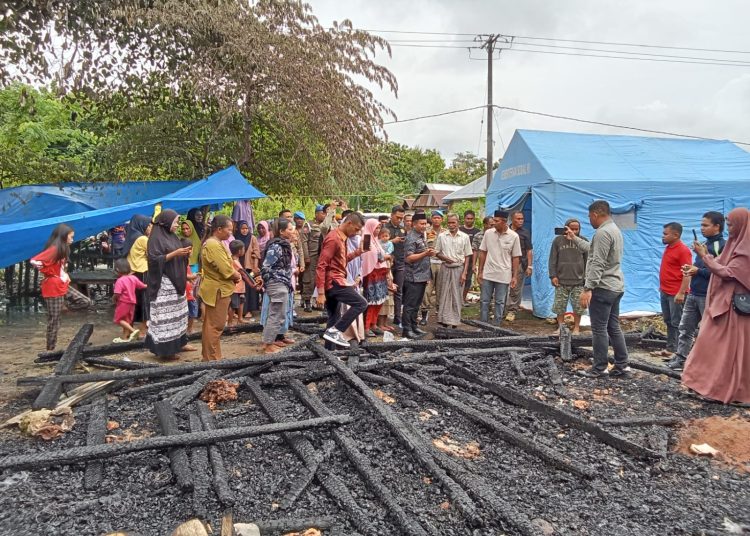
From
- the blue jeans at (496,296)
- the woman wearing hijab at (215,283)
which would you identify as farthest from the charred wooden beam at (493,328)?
the woman wearing hijab at (215,283)

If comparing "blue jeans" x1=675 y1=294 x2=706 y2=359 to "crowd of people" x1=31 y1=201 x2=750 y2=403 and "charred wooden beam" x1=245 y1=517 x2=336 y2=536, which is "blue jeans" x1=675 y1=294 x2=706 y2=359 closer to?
"crowd of people" x1=31 y1=201 x2=750 y2=403

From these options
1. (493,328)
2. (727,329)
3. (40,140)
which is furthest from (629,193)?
(40,140)

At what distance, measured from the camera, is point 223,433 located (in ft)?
11.5

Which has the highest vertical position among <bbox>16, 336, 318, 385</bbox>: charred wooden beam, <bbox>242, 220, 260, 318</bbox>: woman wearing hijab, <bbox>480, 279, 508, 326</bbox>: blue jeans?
<bbox>242, 220, 260, 318</bbox>: woman wearing hijab

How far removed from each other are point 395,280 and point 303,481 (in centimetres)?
529

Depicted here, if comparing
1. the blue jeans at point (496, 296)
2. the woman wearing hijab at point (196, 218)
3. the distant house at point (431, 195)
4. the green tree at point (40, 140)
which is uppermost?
the distant house at point (431, 195)

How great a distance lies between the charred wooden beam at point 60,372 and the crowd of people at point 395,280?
0.73 m

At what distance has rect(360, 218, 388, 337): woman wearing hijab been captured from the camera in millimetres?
7234

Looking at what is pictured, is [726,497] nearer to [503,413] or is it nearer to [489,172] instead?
[503,413]

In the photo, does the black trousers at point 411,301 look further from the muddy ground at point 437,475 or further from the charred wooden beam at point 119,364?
the charred wooden beam at point 119,364

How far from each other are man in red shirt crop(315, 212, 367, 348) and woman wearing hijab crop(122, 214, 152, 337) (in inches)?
107

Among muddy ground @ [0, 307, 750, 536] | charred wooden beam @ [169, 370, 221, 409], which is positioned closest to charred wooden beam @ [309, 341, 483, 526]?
muddy ground @ [0, 307, 750, 536]

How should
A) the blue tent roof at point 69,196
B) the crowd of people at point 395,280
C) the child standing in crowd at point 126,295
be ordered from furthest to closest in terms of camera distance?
the blue tent roof at point 69,196 → the child standing in crowd at point 126,295 → the crowd of people at point 395,280

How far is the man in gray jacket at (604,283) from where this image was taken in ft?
17.5
